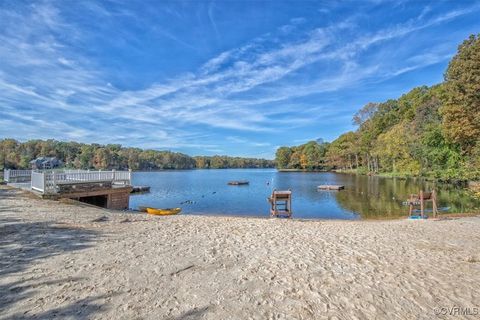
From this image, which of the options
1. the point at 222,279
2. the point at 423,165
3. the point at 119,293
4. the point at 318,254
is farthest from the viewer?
the point at 423,165

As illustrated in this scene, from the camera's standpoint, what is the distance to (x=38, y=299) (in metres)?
3.89

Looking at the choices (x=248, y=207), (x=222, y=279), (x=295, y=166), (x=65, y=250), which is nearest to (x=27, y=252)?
(x=65, y=250)

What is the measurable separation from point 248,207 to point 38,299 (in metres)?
19.3

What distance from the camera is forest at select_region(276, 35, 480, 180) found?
72.2ft

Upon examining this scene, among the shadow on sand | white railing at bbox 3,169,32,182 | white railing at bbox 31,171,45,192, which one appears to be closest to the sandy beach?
the shadow on sand

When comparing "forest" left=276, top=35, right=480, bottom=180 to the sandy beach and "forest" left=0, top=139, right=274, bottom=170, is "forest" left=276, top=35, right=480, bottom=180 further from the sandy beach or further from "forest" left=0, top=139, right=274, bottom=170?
"forest" left=0, top=139, right=274, bottom=170

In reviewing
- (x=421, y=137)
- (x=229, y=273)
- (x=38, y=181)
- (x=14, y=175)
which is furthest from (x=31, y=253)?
(x=421, y=137)

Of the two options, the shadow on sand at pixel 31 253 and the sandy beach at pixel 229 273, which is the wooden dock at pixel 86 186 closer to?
the shadow on sand at pixel 31 253

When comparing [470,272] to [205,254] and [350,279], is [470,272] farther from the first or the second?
[205,254]

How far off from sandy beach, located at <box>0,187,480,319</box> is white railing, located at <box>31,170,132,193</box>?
21.0ft

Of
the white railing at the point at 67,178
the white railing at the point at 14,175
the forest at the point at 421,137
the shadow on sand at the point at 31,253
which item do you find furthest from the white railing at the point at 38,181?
the forest at the point at 421,137

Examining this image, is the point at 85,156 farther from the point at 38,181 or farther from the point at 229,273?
the point at 229,273

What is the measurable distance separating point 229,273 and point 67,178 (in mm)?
14639

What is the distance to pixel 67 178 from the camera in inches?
623
